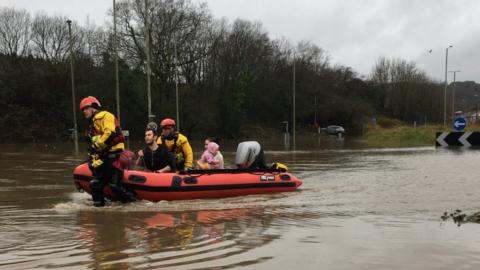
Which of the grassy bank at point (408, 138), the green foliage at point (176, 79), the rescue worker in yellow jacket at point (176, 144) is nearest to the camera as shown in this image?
the rescue worker in yellow jacket at point (176, 144)

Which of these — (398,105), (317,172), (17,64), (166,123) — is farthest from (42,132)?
(398,105)

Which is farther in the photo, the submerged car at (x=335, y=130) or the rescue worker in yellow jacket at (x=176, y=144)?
the submerged car at (x=335, y=130)

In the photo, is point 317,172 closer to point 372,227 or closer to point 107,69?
point 372,227

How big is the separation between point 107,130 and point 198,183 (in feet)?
7.43

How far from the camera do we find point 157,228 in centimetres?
611

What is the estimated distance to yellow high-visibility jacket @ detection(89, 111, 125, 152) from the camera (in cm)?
752

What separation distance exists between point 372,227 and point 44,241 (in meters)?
4.02

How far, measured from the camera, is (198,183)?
909 cm

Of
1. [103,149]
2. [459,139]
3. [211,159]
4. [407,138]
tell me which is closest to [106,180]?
[103,149]

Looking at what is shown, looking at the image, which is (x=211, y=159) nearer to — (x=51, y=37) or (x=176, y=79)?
(x=176, y=79)

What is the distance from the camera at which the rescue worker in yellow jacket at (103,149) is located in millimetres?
7566

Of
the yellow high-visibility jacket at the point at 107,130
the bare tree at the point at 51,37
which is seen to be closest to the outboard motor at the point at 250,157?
the yellow high-visibility jacket at the point at 107,130

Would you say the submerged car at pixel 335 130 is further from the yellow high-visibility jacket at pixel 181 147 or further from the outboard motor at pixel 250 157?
the yellow high-visibility jacket at pixel 181 147

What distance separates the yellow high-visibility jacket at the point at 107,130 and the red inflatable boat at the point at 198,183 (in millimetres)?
986
